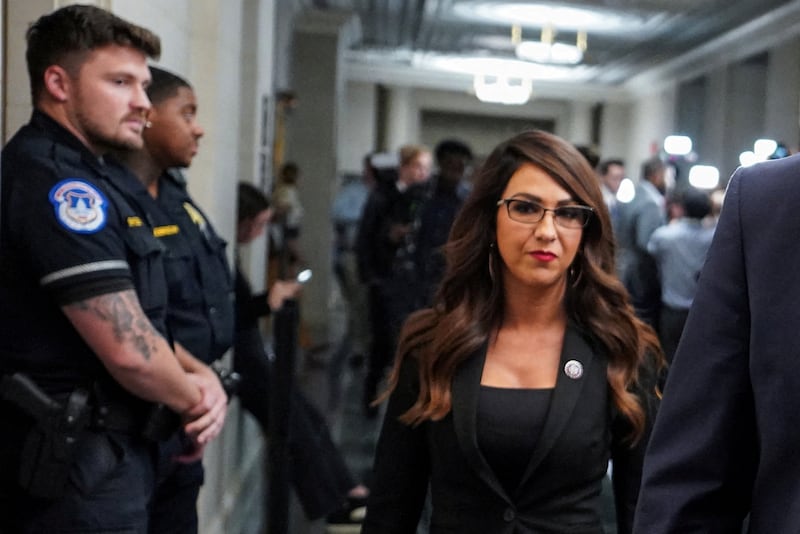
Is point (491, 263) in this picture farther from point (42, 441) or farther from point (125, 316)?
point (42, 441)

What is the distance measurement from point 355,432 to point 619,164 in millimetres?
4117

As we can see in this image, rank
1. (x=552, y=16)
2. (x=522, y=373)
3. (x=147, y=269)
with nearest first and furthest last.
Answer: (x=522, y=373), (x=147, y=269), (x=552, y=16)

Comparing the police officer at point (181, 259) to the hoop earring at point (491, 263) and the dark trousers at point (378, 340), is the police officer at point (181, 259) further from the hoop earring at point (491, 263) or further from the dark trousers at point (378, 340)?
the dark trousers at point (378, 340)

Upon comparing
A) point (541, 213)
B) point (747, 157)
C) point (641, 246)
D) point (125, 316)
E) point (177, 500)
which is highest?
point (747, 157)

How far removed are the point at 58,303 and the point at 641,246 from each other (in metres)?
6.23

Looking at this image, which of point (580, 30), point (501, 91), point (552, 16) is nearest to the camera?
point (552, 16)

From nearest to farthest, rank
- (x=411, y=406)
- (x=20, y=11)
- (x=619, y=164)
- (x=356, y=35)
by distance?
(x=411, y=406), (x=20, y=11), (x=619, y=164), (x=356, y=35)

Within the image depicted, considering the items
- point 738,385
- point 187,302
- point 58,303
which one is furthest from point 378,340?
point 738,385

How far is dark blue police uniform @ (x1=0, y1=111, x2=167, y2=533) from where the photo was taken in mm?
1942

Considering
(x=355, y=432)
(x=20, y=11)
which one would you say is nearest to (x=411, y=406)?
(x=20, y=11)

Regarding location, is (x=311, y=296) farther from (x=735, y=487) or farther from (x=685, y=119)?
(x=735, y=487)

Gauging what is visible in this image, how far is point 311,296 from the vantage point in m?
11.1

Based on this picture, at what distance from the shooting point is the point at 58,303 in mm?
1958

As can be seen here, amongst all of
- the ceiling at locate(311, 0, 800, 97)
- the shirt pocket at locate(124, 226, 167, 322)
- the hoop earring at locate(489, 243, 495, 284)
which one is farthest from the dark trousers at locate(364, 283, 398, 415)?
the ceiling at locate(311, 0, 800, 97)
